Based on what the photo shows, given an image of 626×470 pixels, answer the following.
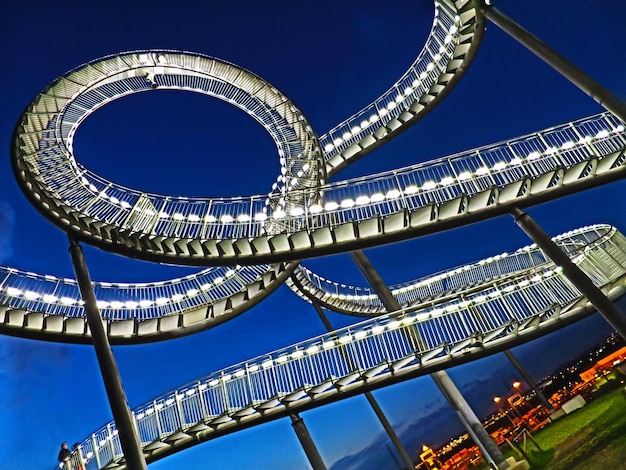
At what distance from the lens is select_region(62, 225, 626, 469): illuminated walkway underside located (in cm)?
1362

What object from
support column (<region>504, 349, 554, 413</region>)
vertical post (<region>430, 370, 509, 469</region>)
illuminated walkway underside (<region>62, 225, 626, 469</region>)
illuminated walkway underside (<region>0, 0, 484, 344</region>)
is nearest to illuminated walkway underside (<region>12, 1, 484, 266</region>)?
illuminated walkway underside (<region>0, 0, 484, 344</region>)

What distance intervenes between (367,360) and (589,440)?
8649 millimetres

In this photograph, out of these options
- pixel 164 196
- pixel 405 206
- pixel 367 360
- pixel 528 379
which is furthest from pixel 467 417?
pixel 164 196

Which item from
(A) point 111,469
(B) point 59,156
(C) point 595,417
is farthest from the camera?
(C) point 595,417

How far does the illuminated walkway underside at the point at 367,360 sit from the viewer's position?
536 inches

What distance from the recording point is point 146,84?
63.0 ft

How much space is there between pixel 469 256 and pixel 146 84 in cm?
4351

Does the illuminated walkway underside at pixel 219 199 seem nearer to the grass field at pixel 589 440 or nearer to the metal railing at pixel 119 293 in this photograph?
the metal railing at pixel 119 293

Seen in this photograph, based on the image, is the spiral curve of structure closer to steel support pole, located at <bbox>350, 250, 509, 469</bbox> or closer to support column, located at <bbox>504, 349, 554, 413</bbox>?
steel support pole, located at <bbox>350, 250, 509, 469</bbox>

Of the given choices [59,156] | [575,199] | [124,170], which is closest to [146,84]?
[59,156]

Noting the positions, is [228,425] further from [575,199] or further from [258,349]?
[575,199]

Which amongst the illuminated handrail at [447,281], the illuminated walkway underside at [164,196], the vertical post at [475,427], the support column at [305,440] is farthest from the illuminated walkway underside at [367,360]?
the illuminated handrail at [447,281]

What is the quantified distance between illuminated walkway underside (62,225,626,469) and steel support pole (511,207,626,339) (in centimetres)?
143

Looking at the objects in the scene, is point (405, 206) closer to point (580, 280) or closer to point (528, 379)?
point (580, 280)
